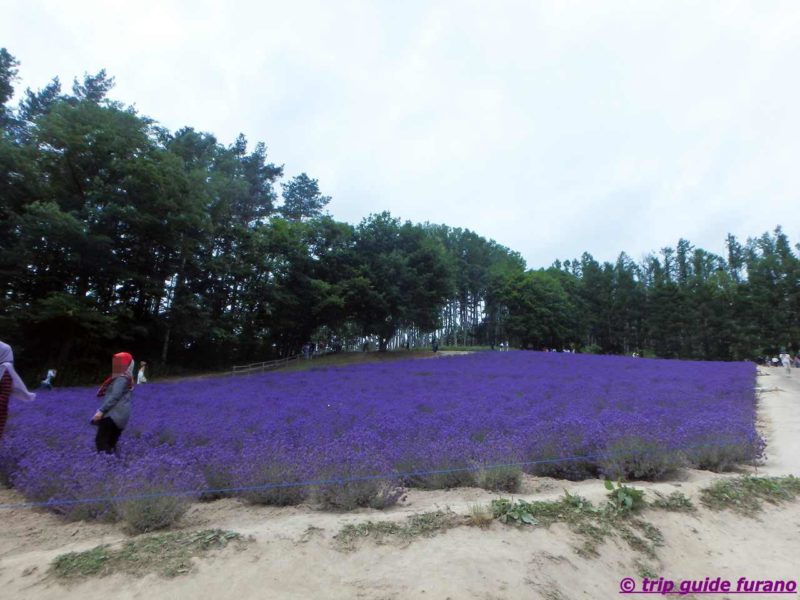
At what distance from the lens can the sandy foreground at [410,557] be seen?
113 inches

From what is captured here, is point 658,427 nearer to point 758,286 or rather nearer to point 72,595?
point 72,595

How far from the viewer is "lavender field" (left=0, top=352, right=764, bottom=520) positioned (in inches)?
174

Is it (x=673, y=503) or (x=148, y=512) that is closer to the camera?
(x=148, y=512)

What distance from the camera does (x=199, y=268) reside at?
94.2 feet

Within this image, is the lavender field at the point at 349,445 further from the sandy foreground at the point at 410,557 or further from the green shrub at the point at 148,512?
the sandy foreground at the point at 410,557

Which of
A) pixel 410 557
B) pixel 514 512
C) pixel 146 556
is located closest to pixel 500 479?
pixel 514 512

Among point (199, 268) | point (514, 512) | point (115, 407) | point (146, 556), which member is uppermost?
point (199, 268)

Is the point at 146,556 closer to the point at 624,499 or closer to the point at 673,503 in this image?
the point at 624,499

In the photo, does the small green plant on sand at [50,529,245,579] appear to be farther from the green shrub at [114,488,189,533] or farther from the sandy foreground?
the green shrub at [114,488,189,533]

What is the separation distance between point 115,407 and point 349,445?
2893 mm

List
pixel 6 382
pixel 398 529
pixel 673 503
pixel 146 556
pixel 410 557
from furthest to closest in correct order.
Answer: pixel 6 382
pixel 673 503
pixel 398 529
pixel 410 557
pixel 146 556

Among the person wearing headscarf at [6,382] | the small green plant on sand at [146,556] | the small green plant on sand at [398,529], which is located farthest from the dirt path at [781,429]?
the person wearing headscarf at [6,382]

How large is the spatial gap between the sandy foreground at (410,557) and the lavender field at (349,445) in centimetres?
26

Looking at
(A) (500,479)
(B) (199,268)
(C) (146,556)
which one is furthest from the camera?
(B) (199,268)
